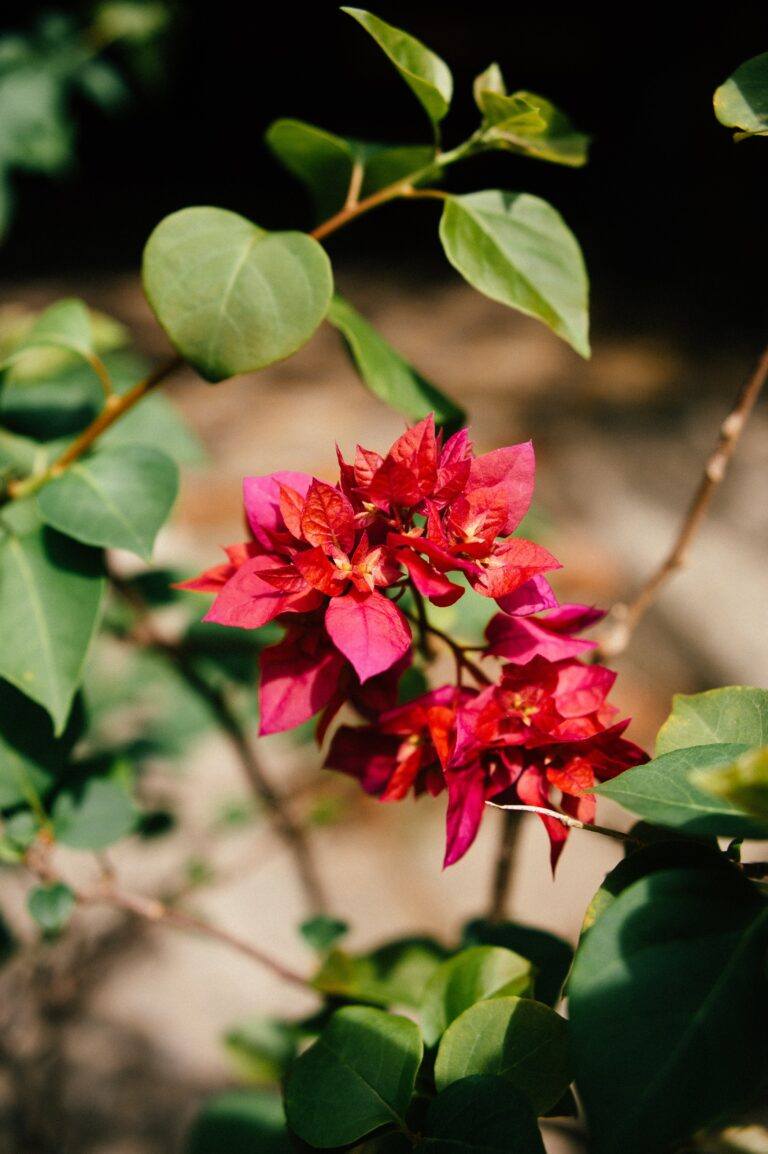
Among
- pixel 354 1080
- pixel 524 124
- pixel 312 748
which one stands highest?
pixel 524 124

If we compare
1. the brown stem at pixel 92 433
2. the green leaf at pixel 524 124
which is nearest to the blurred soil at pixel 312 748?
the brown stem at pixel 92 433

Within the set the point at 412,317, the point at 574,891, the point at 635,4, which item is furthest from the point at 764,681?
the point at 635,4

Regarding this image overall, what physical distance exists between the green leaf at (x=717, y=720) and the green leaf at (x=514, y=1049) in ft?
0.45

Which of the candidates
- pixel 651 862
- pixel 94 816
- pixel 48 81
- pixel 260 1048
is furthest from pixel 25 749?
pixel 48 81

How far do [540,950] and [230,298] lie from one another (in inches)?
16.4

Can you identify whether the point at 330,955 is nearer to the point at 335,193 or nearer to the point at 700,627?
the point at 335,193

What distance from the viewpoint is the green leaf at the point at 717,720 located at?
0.42m

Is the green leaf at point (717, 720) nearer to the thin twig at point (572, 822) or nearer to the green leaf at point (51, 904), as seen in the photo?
the thin twig at point (572, 822)

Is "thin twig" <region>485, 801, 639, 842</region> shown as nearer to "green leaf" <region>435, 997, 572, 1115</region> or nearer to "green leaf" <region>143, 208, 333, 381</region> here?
"green leaf" <region>435, 997, 572, 1115</region>

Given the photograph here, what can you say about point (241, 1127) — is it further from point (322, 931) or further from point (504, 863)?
point (504, 863)

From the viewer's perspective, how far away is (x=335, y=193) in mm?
603

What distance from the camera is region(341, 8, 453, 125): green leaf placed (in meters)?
0.47

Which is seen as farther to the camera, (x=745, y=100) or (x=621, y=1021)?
(x=745, y=100)

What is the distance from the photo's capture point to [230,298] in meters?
0.47
